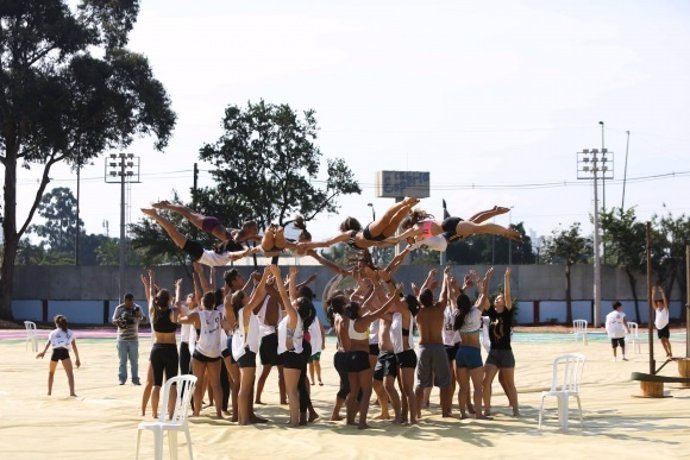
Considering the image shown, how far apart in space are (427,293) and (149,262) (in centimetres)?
4582

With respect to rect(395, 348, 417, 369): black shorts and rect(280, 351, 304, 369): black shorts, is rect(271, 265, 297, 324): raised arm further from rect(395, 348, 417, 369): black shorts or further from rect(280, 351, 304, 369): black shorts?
rect(395, 348, 417, 369): black shorts

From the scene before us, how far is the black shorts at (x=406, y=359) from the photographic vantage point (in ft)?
49.1

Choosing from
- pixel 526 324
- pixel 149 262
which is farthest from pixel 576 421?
pixel 149 262

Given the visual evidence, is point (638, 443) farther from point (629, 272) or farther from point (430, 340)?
point (629, 272)

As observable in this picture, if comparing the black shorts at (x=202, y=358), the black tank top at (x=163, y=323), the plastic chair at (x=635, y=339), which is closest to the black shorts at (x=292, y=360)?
the black shorts at (x=202, y=358)

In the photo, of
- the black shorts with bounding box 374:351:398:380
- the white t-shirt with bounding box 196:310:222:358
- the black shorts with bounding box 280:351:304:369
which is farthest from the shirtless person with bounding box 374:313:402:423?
the white t-shirt with bounding box 196:310:222:358

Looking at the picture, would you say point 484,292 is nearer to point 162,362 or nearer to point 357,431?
point 357,431

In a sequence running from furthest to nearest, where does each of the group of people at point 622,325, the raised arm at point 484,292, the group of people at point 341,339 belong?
the group of people at point 622,325
the raised arm at point 484,292
the group of people at point 341,339

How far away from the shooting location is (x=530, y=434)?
45.0ft

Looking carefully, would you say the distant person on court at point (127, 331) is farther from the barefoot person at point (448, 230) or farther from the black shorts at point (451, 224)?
the black shorts at point (451, 224)

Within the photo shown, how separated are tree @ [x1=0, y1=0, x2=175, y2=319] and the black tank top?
124 feet

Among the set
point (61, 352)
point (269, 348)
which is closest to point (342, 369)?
point (269, 348)

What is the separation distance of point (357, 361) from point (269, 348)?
66.4 inches

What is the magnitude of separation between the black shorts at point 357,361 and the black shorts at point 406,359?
61 cm
